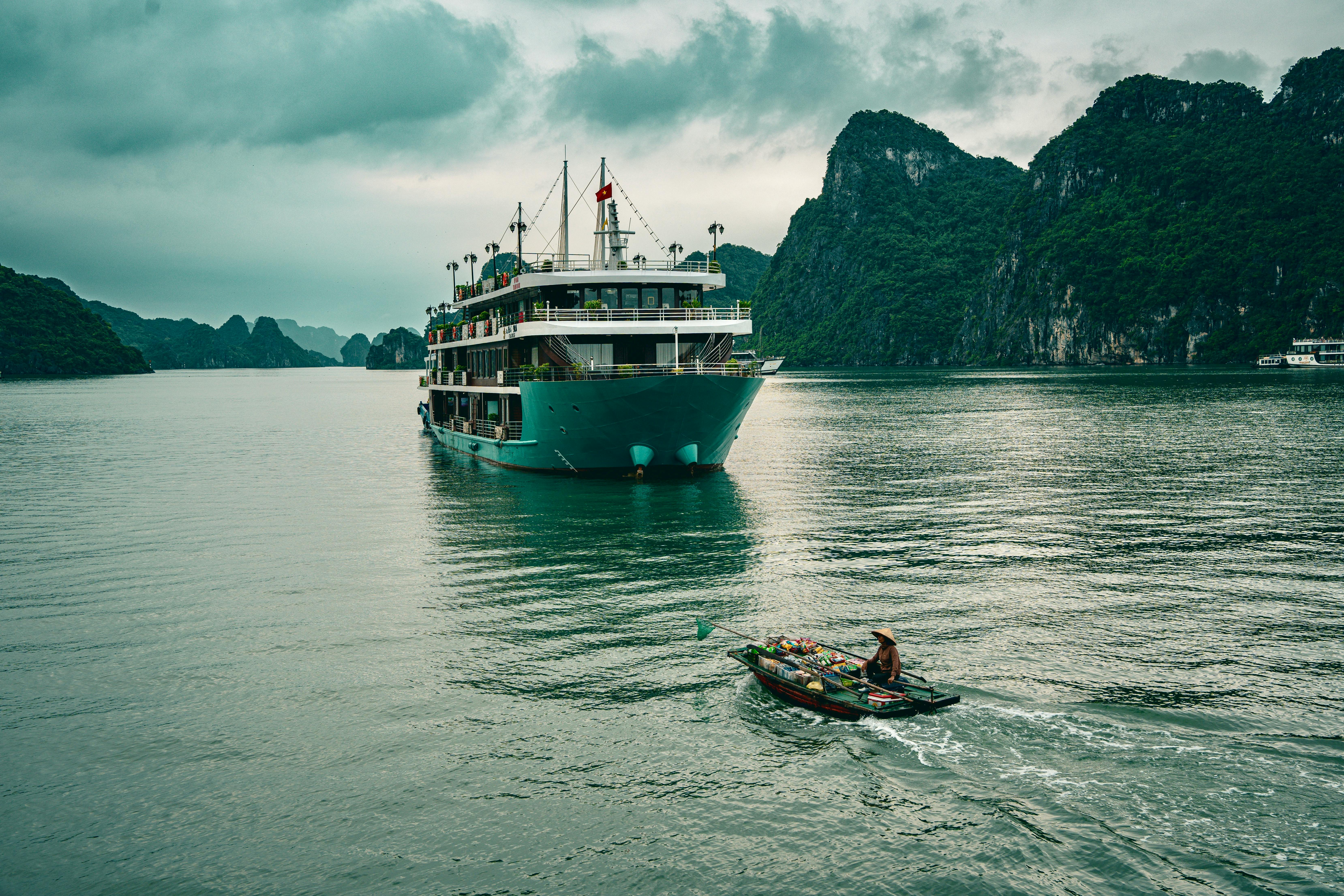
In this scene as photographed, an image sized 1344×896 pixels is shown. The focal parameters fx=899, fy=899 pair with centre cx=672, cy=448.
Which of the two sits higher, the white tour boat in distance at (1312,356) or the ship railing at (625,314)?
the white tour boat in distance at (1312,356)

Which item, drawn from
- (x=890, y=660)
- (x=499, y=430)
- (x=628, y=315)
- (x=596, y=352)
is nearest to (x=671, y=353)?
(x=628, y=315)

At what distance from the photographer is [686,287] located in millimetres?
43375

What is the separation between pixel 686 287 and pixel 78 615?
28643 millimetres

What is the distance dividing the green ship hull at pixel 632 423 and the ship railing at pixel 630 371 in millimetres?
537

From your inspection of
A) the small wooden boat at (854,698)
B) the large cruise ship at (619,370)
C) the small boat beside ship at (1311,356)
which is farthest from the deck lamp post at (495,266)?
the small boat beside ship at (1311,356)

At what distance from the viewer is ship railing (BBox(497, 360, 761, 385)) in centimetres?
3994

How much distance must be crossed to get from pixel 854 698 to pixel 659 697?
3641 mm

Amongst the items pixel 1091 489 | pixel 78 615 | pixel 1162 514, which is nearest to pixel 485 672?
pixel 78 615

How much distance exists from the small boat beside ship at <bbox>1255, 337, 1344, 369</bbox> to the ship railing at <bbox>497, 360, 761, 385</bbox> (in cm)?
16409

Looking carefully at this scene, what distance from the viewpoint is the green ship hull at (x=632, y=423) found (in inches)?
1507

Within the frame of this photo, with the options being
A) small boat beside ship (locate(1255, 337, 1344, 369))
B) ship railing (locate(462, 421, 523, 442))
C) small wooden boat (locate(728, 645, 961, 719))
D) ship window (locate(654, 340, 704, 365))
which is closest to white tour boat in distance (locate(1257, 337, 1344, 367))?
small boat beside ship (locate(1255, 337, 1344, 369))

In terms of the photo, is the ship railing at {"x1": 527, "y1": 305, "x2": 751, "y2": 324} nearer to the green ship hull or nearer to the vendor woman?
the green ship hull

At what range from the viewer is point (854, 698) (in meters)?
16.1

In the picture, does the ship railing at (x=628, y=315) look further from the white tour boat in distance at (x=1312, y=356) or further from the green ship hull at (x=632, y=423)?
the white tour boat in distance at (x=1312, y=356)
